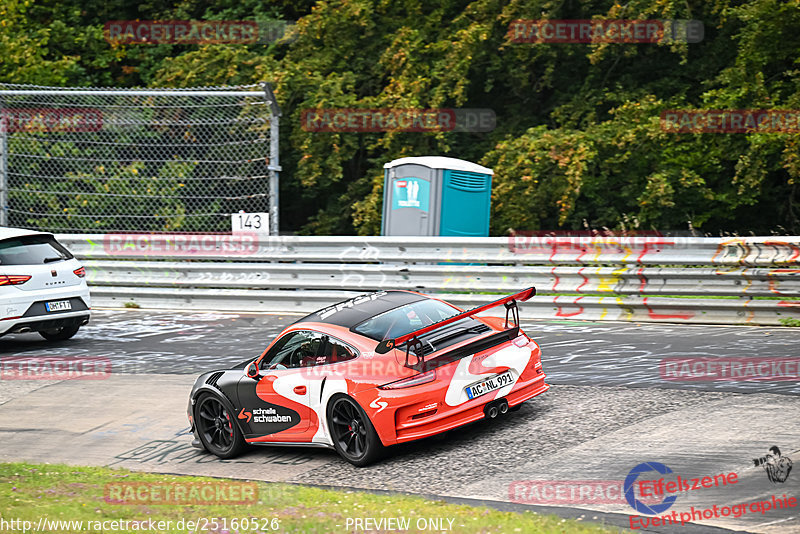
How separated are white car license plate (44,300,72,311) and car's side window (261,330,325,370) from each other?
5.53 metres

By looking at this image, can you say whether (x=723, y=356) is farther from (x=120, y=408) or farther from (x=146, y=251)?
(x=146, y=251)

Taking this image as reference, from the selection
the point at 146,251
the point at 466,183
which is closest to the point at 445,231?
the point at 466,183

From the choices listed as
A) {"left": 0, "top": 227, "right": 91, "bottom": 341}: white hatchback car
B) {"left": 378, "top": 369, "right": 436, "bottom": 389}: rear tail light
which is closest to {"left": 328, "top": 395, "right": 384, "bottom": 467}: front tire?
{"left": 378, "top": 369, "right": 436, "bottom": 389}: rear tail light

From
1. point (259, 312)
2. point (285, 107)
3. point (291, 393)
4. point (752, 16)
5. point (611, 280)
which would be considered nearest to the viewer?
point (291, 393)

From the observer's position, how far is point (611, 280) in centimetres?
1302

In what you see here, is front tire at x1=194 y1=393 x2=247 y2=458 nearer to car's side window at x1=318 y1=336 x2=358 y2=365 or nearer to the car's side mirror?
the car's side mirror

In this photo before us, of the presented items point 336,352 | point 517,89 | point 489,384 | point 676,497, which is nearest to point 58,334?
point 336,352

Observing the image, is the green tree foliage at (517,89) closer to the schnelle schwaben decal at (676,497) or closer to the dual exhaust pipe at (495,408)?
the dual exhaust pipe at (495,408)

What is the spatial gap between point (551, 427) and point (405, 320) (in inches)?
59.3

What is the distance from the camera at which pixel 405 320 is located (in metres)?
8.34

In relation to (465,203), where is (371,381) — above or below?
below

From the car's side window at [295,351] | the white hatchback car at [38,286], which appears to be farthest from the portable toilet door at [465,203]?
the car's side window at [295,351]

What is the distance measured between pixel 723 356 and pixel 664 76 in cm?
1258

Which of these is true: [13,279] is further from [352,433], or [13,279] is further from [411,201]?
[352,433]
